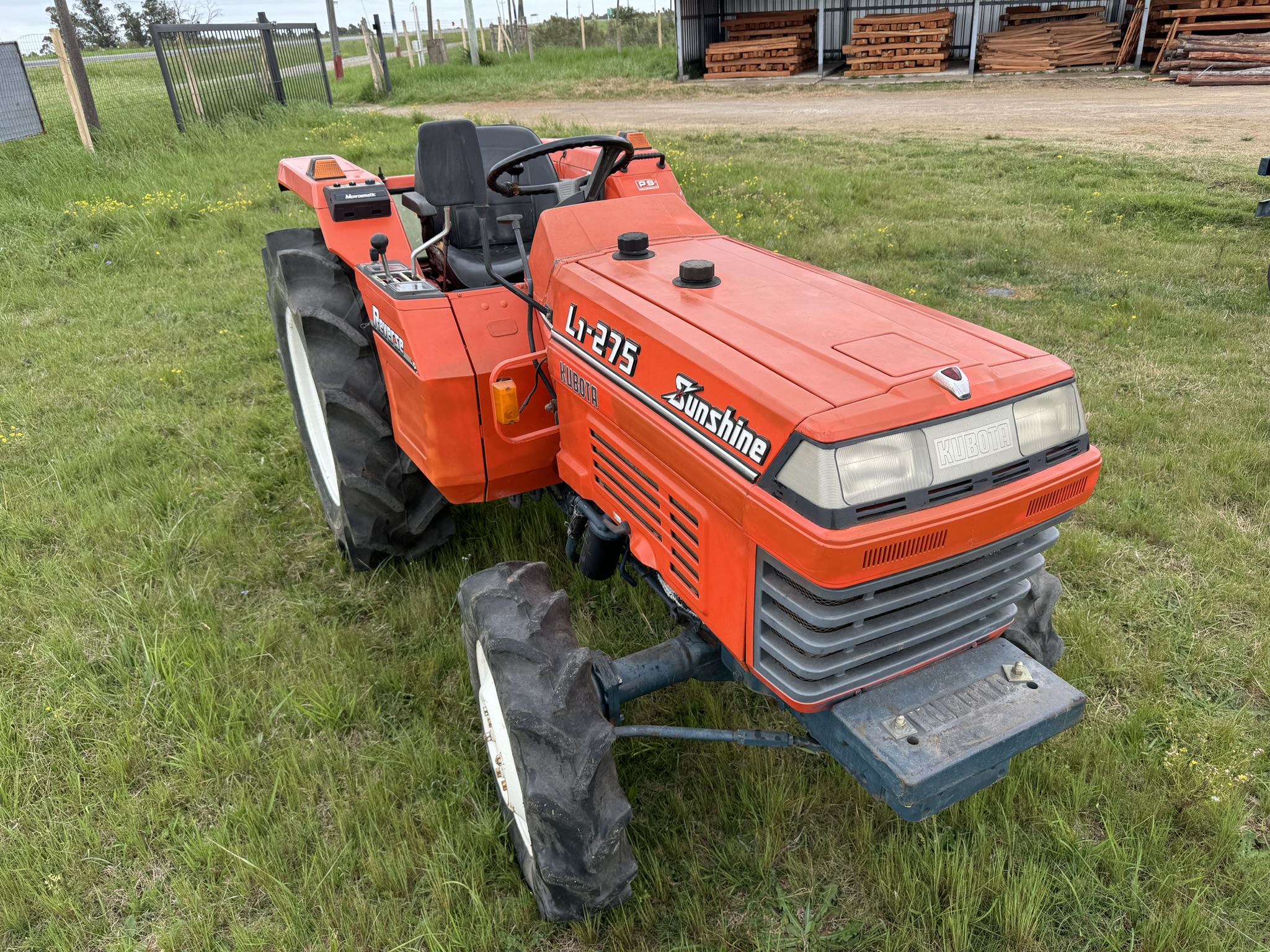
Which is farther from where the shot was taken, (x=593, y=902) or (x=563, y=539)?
(x=563, y=539)

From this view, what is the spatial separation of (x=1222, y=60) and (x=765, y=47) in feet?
27.2

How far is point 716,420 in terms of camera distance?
180 cm

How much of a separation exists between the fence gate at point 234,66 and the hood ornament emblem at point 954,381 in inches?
434

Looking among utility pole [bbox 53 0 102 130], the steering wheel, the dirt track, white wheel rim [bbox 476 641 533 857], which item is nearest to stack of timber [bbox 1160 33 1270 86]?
the dirt track

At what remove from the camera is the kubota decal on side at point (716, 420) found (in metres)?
1.70

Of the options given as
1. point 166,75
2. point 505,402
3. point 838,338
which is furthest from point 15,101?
point 838,338

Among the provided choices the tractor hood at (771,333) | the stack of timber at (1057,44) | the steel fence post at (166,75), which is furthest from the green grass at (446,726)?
the stack of timber at (1057,44)

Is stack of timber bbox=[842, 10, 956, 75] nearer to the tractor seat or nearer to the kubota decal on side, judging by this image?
the tractor seat

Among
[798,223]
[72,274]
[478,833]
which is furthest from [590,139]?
[72,274]

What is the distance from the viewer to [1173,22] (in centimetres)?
1490

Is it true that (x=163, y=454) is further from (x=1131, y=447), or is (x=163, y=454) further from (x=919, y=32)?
(x=919, y=32)

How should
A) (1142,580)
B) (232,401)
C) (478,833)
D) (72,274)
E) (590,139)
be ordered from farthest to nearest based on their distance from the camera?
(72,274) < (232,401) < (1142,580) < (590,139) < (478,833)

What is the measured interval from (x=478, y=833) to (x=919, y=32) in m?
18.6

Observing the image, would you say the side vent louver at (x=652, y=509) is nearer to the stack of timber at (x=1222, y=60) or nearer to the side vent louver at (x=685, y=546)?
the side vent louver at (x=685, y=546)
